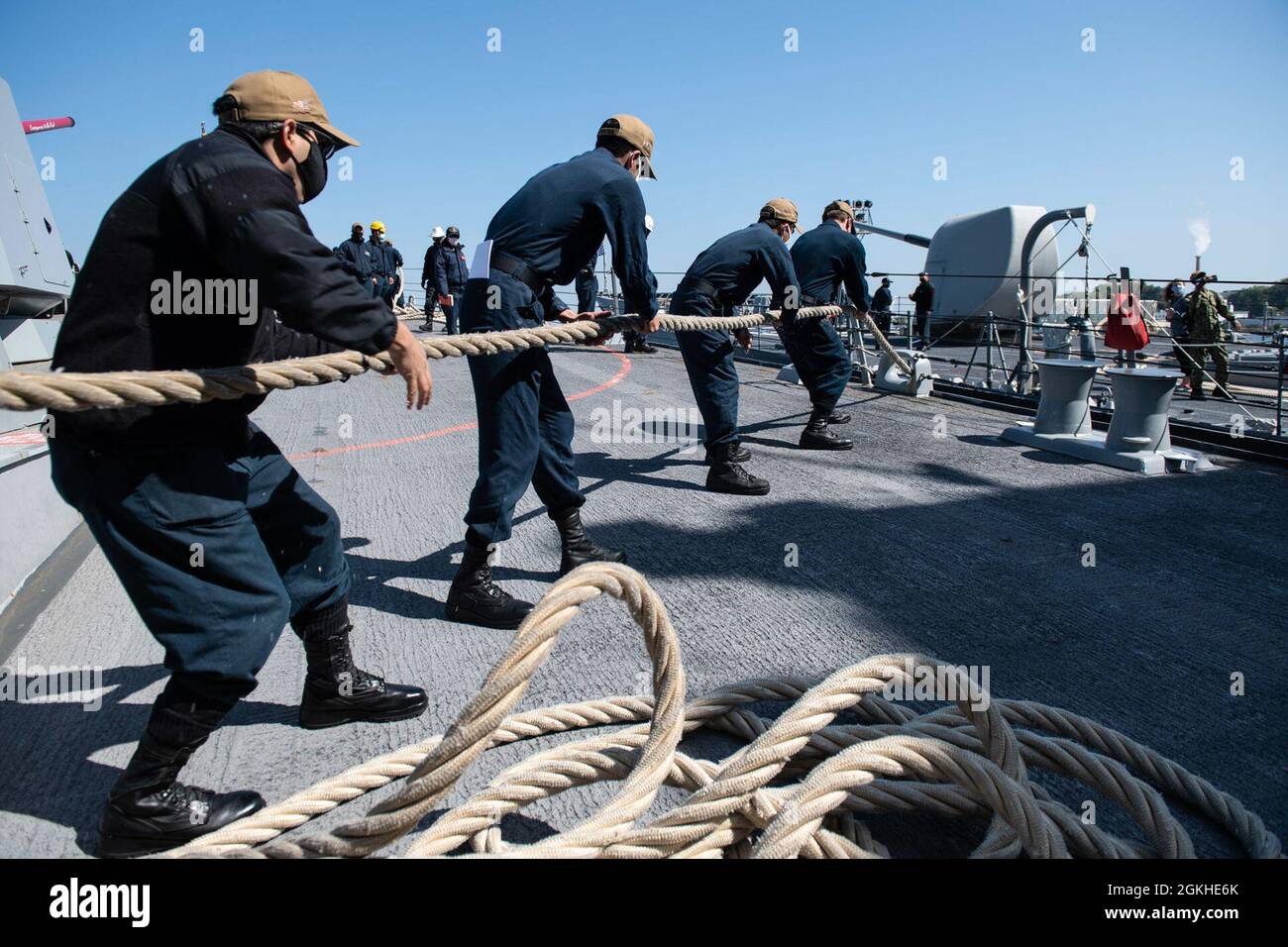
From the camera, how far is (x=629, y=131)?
3.75 metres

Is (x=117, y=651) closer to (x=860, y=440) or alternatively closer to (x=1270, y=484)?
(x=860, y=440)

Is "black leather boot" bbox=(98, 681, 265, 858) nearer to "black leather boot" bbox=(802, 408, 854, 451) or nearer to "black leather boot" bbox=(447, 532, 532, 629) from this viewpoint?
"black leather boot" bbox=(447, 532, 532, 629)

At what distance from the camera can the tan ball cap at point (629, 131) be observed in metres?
3.73

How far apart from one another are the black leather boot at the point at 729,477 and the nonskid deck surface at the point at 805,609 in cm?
11

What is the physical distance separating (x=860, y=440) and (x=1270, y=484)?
268 cm

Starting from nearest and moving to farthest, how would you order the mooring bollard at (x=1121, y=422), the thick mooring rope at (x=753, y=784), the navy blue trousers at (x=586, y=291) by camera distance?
the thick mooring rope at (x=753, y=784), the mooring bollard at (x=1121, y=422), the navy blue trousers at (x=586, y=291)

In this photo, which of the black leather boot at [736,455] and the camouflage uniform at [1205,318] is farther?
the camouflage uniform at [1205,318]

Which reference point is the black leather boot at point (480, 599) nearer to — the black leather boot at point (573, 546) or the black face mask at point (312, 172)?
the black leather boot at point (573, 546)

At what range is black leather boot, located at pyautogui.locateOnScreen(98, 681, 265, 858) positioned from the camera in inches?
73.4

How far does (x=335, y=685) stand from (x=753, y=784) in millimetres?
1386

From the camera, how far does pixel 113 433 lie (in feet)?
5.75

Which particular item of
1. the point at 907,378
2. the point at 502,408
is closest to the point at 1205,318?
the point at 907,378

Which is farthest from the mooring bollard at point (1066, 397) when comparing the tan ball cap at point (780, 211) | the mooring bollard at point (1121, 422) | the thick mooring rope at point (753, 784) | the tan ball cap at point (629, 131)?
the thick mooring rope at point (753, 784)

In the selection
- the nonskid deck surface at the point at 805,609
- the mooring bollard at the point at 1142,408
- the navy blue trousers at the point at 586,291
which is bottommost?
the nonskid deck surface at the point at 805,609
